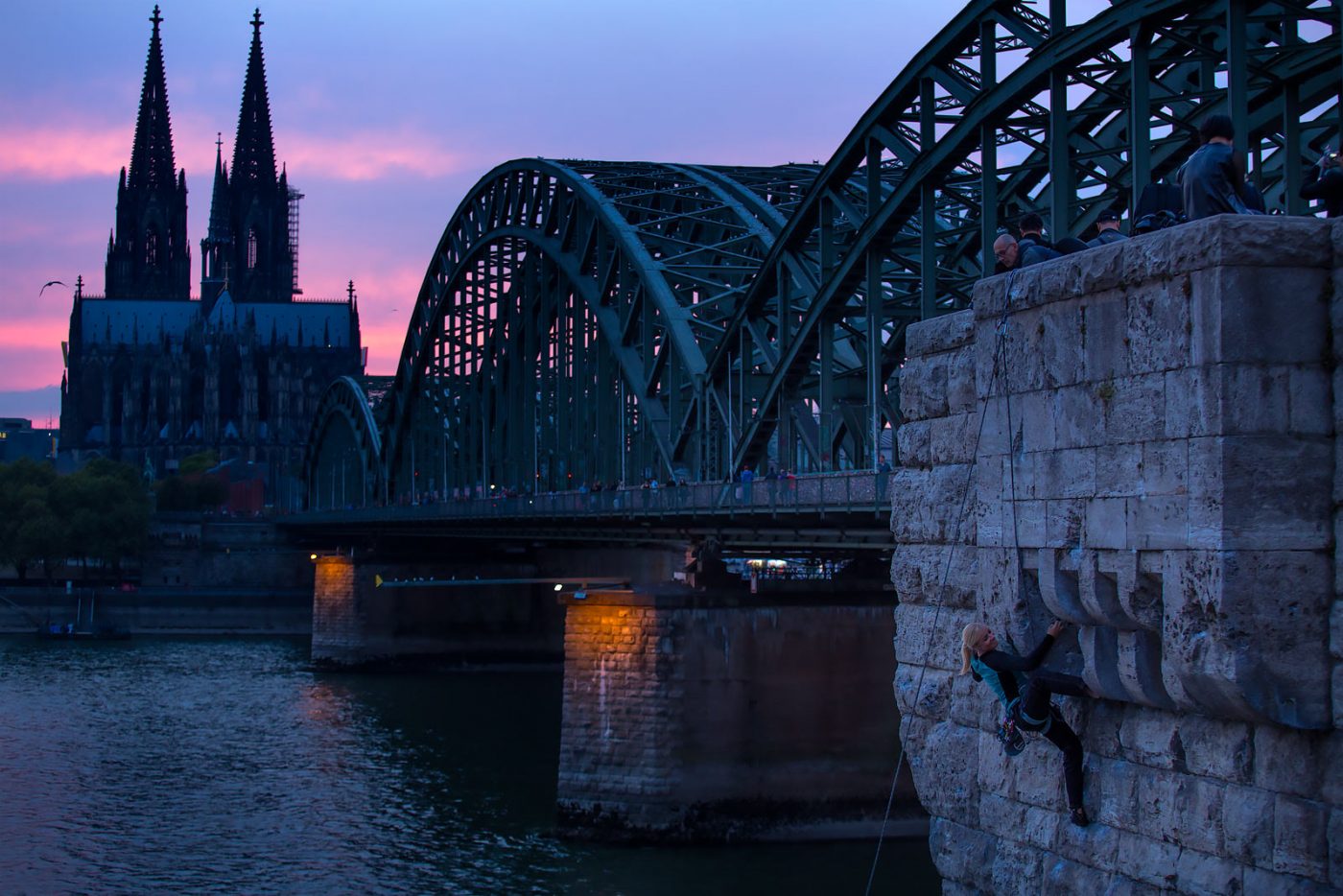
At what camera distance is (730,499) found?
38.1 meters

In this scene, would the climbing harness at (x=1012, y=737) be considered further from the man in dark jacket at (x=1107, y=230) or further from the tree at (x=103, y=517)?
the tree at (x=103, y=517)

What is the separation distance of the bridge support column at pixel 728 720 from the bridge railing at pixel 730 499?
218cm

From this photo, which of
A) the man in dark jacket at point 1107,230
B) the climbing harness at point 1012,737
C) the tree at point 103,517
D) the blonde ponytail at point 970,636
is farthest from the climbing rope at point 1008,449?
the tree at point 103,517

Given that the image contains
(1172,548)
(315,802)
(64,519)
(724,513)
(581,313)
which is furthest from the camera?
(64,519)

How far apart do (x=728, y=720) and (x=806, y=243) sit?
15303mm

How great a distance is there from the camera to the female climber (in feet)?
35.1

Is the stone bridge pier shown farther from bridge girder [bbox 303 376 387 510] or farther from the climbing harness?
bridge girder [bbox 303 376 387 510]

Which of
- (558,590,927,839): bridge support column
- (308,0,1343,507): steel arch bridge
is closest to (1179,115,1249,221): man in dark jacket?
(308,0,1343,507): steel arch bridge

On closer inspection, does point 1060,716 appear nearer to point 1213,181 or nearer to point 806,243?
point 1213,181

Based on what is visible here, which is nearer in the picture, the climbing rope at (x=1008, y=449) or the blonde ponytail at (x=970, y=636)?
the blonde ponytail at (x=970, y=636)

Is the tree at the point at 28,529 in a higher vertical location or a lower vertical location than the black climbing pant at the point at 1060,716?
higher

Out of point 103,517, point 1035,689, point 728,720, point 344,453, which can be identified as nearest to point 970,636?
point 1035,689

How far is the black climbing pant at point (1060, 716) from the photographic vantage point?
35.0 ft

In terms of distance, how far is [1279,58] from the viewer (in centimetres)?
2536
